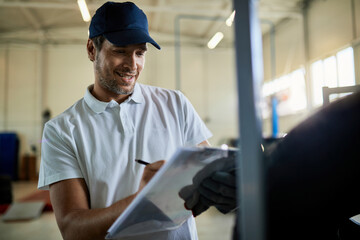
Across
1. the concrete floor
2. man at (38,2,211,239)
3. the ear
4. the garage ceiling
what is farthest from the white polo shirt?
the garage ceiling

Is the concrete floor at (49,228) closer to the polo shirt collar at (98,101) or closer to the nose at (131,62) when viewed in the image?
the polo shirt collar at (98,101)

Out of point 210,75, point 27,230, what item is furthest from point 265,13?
point 27,230

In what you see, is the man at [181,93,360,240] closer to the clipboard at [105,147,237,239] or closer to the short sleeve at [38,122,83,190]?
the clipboard at [105,147,237,239]

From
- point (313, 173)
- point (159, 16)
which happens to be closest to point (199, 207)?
point (313, 173)

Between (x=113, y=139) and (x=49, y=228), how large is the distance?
289 centimetres

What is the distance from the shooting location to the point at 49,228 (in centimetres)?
341

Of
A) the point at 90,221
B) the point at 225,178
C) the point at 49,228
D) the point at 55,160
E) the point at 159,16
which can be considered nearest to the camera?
the point at 225,178

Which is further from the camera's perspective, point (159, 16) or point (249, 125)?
point (159, 16)

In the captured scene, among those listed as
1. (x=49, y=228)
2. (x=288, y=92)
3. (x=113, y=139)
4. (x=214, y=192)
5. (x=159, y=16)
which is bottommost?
(x=49, y=228)

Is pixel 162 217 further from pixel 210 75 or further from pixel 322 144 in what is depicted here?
pixel 210 75

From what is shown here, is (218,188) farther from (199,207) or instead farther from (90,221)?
(90,221)

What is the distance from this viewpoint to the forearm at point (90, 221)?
0.80 m

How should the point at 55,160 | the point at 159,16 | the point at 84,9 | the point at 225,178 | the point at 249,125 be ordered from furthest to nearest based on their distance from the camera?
the point at 159,16
the point at 84,9
the point at 55,160
the point at 225,178
the point at 249,125

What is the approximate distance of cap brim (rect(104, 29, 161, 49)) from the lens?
98cm
